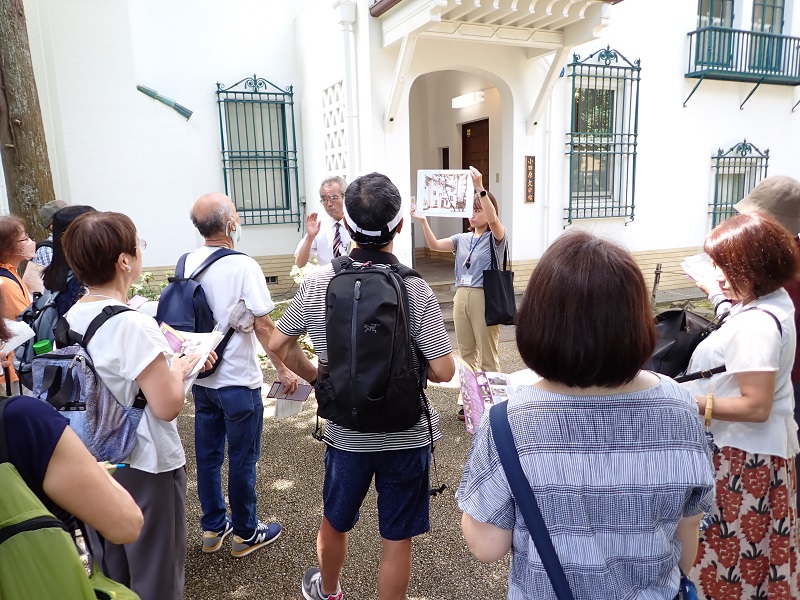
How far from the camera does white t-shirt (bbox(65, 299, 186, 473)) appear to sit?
6.01 feet

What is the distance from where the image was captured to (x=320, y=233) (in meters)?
4.54

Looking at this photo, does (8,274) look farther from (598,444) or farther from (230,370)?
(598,444)

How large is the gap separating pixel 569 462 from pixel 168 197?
7.76m

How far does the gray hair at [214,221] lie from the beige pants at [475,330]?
86.7 inches

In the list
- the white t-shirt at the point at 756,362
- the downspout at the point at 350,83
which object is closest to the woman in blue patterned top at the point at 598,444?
the white t-shirt at the point at 756,362

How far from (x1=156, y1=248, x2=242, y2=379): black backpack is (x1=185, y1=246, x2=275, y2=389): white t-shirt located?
3 cm

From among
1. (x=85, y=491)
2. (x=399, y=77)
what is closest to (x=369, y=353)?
(x=85, y=491)

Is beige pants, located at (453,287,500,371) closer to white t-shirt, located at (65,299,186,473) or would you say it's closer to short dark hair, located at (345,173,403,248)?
short dark hair, located at (345,173,403,248)

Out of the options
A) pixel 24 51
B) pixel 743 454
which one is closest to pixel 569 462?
pixel 743 454

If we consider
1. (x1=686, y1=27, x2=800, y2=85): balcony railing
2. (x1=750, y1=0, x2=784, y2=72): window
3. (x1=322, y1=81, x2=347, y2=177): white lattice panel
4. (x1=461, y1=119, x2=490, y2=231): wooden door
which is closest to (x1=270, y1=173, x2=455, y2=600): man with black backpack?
A: (x1=322, y1=81, x2=347, y2=177): white lattice panel

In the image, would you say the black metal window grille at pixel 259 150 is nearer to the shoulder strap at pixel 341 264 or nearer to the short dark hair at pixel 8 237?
the short dark hair at pixel 8 237

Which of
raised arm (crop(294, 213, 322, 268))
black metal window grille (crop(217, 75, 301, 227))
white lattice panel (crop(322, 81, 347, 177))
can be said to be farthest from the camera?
black metal window grille (crop(217, 75, 301, 227))

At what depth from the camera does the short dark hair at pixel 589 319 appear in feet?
3.59

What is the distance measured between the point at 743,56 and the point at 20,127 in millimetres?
10523
